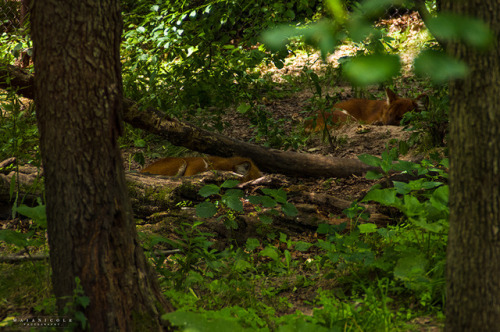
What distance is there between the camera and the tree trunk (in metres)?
2.04

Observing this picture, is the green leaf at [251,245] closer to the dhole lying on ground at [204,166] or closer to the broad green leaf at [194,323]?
the dhole lying on ground at [204,166]

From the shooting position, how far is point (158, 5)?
195 inches

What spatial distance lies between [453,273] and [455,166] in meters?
0.43

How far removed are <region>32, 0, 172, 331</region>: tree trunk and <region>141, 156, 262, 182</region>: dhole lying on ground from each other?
272 cm

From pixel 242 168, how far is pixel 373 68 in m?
4.10

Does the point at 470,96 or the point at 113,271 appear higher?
the point at 470,96

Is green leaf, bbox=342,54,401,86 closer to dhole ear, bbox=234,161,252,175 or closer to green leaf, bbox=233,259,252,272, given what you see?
green leaf, bbox=233,259,252,272

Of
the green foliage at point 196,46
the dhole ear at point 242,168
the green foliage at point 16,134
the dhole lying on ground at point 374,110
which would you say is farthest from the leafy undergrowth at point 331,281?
the dhole lying on ground at point 374,110

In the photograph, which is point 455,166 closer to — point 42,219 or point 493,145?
point 493,145

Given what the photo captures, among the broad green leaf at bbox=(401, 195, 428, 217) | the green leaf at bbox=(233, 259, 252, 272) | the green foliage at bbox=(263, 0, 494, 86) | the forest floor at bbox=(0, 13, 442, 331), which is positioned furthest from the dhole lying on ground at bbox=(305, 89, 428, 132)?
the green foliage at bbox=(263, 0, 494, 86)

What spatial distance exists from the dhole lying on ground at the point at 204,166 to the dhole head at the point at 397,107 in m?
3.00

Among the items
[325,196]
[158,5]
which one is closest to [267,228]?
[325,196]

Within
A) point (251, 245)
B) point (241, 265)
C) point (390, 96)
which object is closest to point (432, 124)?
point (390, 96)

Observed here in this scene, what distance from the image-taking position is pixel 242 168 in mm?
5062
